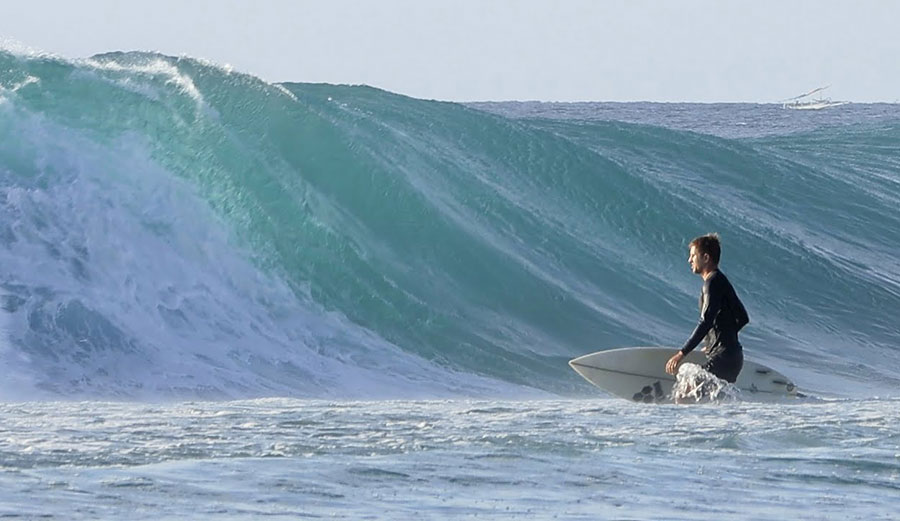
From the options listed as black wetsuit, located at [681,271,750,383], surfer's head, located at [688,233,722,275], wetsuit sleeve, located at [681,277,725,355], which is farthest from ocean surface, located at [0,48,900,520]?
surfer's head, located at [688,233,722,275]

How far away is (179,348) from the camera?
432 inches

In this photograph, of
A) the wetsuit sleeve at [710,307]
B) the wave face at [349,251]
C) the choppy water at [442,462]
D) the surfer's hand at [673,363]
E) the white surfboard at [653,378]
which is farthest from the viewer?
the wave face at [349,251]

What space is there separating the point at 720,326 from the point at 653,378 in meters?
0.84

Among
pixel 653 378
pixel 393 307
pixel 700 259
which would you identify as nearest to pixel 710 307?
pixel 700 259

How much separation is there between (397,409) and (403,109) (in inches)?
411

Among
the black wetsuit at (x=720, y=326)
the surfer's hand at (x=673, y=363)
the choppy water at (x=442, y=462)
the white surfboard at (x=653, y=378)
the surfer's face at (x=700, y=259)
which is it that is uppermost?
the surfer's face at (x=700, y=259)

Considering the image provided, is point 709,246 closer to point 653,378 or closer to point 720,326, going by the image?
point 720,326

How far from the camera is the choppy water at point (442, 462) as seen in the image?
20.2ft

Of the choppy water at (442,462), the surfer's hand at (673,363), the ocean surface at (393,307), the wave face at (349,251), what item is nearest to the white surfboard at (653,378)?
the ocean surface at (393,307)

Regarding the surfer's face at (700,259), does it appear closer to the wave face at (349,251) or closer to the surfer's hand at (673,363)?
the surfer's hand at (673,363)

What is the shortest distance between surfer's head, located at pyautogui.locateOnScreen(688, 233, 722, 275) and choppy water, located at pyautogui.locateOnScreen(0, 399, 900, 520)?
768 millimetres

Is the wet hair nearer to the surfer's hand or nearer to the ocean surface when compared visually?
the surfer's hand

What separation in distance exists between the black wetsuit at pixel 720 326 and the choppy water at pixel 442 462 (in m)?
0.30

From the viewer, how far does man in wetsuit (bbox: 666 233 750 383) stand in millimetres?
9062
